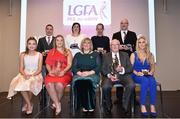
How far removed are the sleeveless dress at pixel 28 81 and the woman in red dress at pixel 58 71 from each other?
153 millimetres

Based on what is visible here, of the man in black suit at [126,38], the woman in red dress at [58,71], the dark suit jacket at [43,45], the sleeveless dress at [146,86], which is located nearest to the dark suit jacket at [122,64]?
the sleeveless dress at [146,86]

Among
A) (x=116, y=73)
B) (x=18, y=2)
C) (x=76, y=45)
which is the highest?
(x=18, y=2)

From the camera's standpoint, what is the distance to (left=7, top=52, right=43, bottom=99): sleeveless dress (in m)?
4.24

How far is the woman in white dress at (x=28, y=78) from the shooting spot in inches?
168

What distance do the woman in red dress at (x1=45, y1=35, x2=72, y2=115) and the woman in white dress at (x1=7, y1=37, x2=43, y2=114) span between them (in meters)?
0.15

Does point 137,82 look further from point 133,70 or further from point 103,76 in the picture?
point 103,76

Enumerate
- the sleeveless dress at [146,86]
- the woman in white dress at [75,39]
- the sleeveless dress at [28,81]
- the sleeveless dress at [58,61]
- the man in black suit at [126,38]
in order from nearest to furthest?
the sleeveless dress at [146,86], the sleeveless dress at [28,81], the sleeveless dress at [58,61], the woman in white dress at [75,39], the man in black suit at [126,38]

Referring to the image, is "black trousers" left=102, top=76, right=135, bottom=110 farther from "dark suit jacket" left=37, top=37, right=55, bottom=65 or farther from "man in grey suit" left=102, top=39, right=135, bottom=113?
"dark suit jacket" left=37, top=37, right=55, bottom=65

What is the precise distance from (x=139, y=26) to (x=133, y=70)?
294 centimetres

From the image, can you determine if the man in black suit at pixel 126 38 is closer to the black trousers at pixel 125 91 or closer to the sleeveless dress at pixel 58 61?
the black trousers at pixel 125 91

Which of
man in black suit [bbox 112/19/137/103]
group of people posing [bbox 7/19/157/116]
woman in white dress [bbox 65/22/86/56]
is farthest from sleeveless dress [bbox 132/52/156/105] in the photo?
woman in white dress [bbox 65/22/86/56]

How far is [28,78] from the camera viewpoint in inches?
172

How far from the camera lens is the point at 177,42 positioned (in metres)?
7.33

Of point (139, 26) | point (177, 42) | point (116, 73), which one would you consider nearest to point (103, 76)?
point (116, 73)
